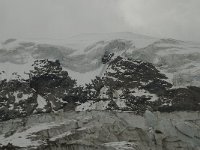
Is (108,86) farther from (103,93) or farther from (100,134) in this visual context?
(100,134)

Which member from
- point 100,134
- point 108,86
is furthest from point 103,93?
point 100,134

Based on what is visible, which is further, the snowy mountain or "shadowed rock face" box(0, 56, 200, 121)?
"shadowed rock face" box(0, 56, 200, 121)

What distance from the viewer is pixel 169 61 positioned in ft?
613

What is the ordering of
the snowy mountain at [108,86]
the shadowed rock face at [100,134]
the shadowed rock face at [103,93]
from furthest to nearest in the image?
the shadowed rock face at [103,93], the snowy mountain at [108,86], the shadowed rock face at [100,134]

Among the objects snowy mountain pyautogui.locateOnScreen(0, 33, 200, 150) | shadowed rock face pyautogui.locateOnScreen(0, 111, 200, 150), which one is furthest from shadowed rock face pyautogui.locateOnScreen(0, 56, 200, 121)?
shadowed rock face pyautogui.locateOnScreen(0, 111, 200, 150)

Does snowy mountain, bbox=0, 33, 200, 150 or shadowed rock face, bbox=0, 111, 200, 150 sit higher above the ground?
snowy mountain, bbox=0, 33, 200, 150

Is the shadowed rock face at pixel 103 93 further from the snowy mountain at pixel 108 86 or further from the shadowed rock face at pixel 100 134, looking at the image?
the shadowed rock face at pixel 100 134

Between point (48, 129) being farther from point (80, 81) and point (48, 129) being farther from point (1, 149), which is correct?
point (80, 81)

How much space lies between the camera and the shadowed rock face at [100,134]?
10512 cm

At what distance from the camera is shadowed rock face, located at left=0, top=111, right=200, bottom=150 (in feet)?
345

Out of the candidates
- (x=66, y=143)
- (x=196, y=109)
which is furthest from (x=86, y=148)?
(x=196, y=109)

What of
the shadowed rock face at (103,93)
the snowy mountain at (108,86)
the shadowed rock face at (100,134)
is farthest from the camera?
the shadowed rock face at (103,93)

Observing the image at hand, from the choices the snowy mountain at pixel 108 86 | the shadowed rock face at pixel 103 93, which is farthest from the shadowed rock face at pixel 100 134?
the shadowed rock face at pixel 103 93

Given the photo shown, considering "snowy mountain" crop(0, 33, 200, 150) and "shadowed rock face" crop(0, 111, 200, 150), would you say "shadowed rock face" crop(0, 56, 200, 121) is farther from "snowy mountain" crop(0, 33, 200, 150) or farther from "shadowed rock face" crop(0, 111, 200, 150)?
"shadowed rock face" crop(0, 111, 200, 150)
